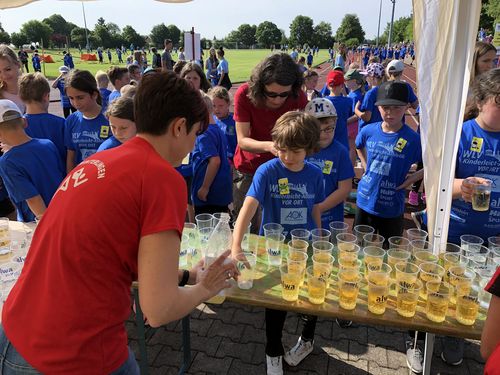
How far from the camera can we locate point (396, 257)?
2180mm

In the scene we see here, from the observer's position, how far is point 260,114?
10.5 feet

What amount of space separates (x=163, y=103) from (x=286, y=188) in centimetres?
141

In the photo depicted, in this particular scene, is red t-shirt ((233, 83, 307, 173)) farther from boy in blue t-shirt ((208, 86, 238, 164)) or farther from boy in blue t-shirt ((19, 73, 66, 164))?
boy in blue t-shirt ((19, 73, 66, 164))

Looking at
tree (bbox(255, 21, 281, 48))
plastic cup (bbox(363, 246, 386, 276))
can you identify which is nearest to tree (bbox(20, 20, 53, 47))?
tree (bbox(255, 21, 281, 48))

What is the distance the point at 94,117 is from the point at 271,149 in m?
2.16

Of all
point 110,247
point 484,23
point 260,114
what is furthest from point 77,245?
point 484,23

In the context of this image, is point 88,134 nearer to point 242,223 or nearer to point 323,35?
point 242,223

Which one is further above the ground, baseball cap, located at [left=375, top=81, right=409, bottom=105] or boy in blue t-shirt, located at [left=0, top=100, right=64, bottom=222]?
baseball cap, located at [left=375, top=81, right=409, bottom=105]

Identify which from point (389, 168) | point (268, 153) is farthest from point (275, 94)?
point (389, 168)

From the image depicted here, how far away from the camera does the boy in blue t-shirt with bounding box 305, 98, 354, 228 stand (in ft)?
10.1

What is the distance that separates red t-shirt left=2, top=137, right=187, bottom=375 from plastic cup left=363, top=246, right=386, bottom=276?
3.98ft

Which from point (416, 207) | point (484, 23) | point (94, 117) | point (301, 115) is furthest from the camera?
point (484, 23)

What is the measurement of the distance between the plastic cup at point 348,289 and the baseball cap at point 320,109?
149 cm

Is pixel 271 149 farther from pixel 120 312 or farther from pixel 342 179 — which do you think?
pixel 120 312
